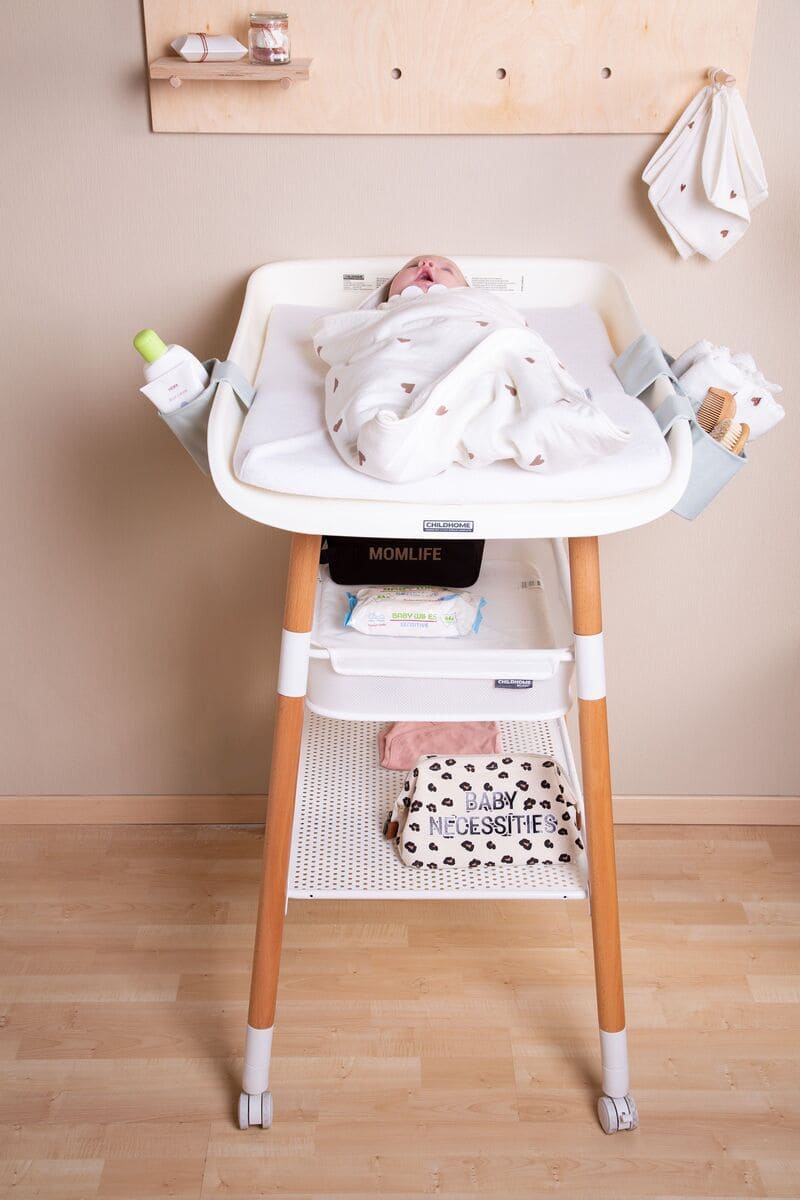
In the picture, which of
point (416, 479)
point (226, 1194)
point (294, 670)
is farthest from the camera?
point (226, 1194)

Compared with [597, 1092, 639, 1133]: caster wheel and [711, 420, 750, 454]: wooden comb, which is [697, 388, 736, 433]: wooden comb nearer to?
[711, 420, 750, 454]: wooden comb

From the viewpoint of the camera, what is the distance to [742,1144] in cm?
148

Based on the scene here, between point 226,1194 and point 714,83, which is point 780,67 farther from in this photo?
point 226,1194

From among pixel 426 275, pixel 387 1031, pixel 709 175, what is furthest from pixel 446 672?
pixel 709 175

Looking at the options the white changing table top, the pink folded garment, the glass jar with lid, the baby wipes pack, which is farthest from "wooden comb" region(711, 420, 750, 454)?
the glass jar with lid

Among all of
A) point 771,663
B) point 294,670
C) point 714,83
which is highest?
point 714,83

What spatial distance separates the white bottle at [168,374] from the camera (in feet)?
4.00

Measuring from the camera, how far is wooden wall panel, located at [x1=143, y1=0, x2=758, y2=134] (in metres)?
1.45

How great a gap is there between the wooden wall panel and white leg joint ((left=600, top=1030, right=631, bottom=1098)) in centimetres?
119

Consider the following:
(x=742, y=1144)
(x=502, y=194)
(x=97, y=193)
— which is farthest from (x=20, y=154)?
(x=742, y=1144)

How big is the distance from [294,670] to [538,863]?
44cm

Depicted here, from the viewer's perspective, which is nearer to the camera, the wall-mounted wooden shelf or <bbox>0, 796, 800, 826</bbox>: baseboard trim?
the wall-mounted wooden shelf

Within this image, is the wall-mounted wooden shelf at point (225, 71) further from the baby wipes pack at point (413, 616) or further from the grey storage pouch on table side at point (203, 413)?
the baby wipes pack at point (413, 616)

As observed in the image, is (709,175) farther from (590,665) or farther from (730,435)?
(590,665)
